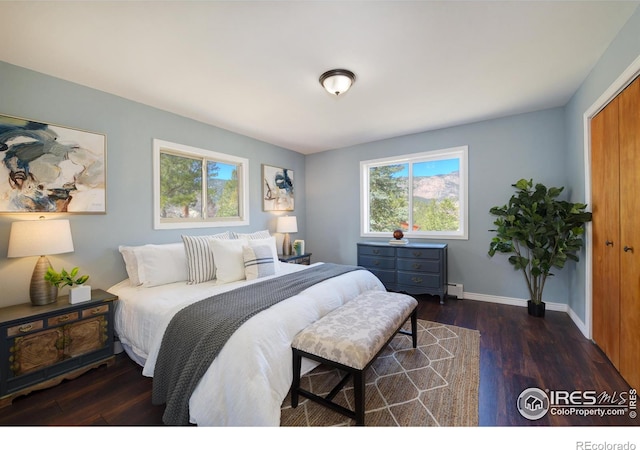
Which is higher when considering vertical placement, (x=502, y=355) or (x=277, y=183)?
(x=277, y=183)

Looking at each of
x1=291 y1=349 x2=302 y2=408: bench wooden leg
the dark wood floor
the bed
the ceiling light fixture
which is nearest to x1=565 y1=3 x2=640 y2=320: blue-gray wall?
the dark wood floor

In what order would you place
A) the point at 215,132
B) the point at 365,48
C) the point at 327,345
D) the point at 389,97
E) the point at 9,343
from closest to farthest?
the point at 327,345 < the point at 9,343 < the point at 365,48 < the point at 389,97 < the point at 215,132

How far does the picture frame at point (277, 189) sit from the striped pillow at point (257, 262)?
167 cm

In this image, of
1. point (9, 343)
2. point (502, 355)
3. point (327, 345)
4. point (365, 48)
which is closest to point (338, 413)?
point (327, 345)

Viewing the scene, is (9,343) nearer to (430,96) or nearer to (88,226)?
(88,226)

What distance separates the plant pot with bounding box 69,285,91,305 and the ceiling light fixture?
104 inches

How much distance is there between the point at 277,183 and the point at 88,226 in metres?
2.64

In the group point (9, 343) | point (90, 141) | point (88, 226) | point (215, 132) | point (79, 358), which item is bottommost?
point (79, 358)

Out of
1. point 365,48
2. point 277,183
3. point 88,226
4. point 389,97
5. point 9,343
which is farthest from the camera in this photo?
point 277,183

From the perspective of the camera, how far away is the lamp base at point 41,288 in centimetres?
201

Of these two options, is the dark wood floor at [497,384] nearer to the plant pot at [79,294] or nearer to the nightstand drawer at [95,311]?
the nightstand drawer at [95,311]

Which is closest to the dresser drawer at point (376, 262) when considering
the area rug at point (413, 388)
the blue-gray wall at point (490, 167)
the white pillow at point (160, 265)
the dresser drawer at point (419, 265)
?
the dresser drawer at point (419, 265)

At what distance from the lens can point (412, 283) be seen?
3.70 meters

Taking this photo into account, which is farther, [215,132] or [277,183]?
[277,183]
